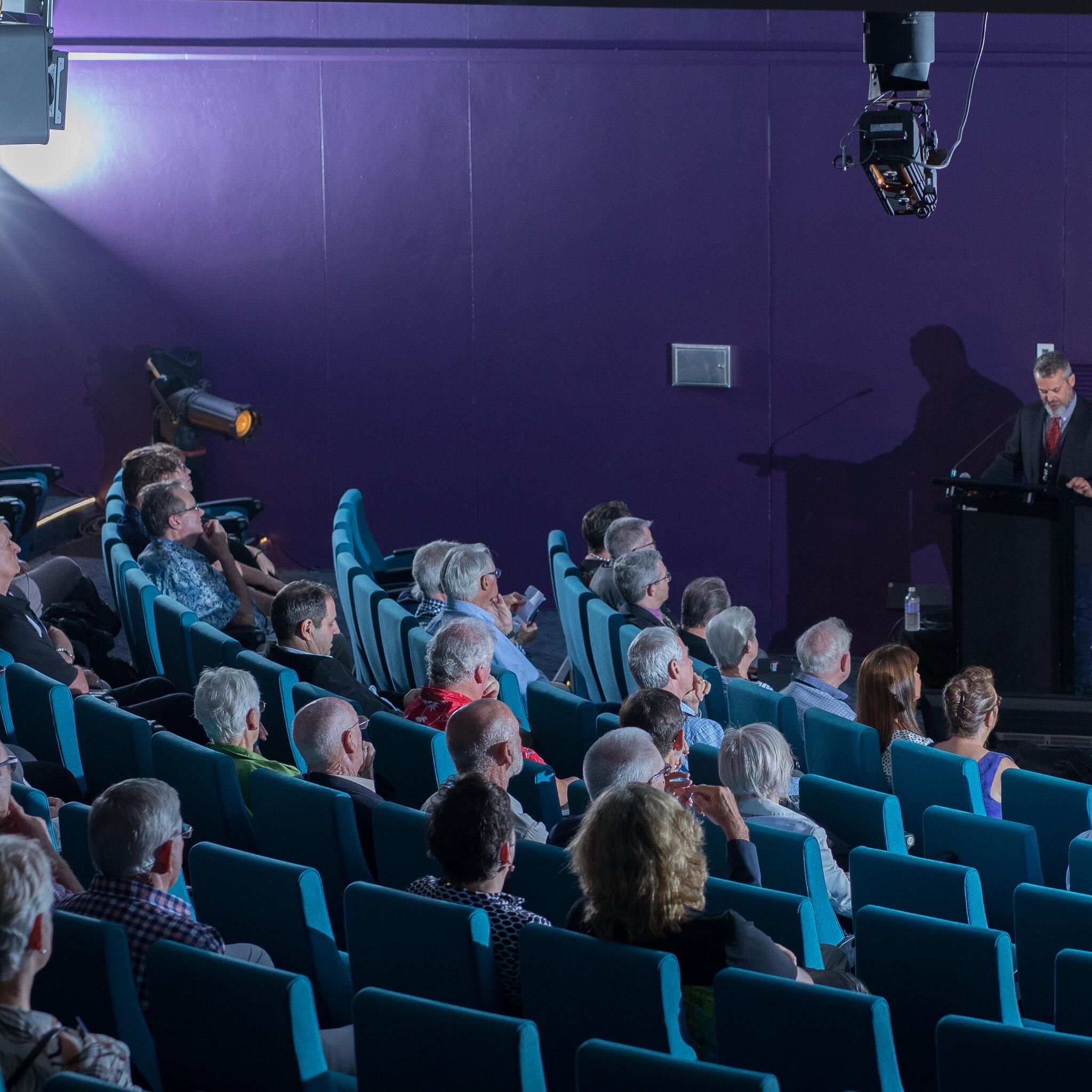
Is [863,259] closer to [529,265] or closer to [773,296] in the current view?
[773,296]

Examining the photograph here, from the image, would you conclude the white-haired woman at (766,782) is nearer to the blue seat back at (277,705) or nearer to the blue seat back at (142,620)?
the blue seat back at (277,705)

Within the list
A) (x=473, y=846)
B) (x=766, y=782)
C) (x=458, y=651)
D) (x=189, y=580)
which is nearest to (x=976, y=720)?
(x=766, y=782)

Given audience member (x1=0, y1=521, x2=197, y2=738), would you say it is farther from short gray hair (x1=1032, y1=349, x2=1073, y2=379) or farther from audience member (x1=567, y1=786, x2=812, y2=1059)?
short gray hair (x1=1032, y1=349, x2=1073, y2=379)

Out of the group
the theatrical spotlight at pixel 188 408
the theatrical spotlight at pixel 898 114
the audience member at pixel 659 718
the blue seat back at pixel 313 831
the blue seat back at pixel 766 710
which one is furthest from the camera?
the theatrical spotlight at pixel 188 408

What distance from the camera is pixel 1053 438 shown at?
6.32 m

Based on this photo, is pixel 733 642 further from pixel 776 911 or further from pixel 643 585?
pixel 776 911

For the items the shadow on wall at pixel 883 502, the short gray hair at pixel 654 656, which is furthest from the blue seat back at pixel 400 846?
the shadow on wall at pixel 883 502

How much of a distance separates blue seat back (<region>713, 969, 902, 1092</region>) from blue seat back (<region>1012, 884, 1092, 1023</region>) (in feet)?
2.46

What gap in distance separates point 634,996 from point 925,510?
5.55m

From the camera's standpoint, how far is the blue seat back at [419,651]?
4812mm

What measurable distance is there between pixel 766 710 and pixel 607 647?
84cm

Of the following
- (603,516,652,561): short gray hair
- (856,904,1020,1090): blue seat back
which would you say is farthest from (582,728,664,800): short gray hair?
(603,516,652,561): short gray hair

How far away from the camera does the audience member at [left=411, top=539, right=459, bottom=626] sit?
17.7 ft

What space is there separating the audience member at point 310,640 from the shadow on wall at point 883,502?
3.62 meters
